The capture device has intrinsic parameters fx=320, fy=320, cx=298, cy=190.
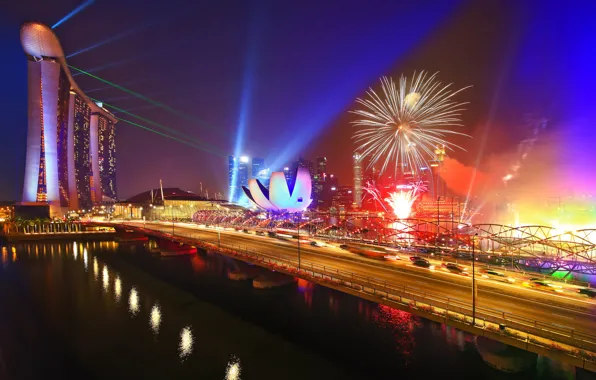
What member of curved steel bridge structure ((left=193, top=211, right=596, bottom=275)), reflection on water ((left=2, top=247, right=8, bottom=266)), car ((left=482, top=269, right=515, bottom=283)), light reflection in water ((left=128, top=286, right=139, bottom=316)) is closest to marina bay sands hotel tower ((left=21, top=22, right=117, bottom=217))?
reflection on water ((left=2, top=247, right=8, bottom=266))

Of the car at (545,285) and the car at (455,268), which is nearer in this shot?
the car at (545,285)

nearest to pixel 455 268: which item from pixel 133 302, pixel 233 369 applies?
pixel 233 369

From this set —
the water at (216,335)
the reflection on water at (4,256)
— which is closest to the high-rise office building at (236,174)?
the reflection on water at (4,256)

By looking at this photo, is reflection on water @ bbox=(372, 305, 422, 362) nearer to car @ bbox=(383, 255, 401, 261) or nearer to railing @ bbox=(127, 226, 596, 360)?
car @ bbox=(383, 255, 401, 261)

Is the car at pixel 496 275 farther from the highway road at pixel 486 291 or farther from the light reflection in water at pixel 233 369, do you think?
the light reflection in water at pixel 233 369

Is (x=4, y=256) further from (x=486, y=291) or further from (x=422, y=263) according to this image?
(x=486, y=291)

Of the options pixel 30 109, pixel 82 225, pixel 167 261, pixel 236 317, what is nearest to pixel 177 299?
pixel 236 317

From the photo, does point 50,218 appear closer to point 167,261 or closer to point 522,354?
point 167,261
